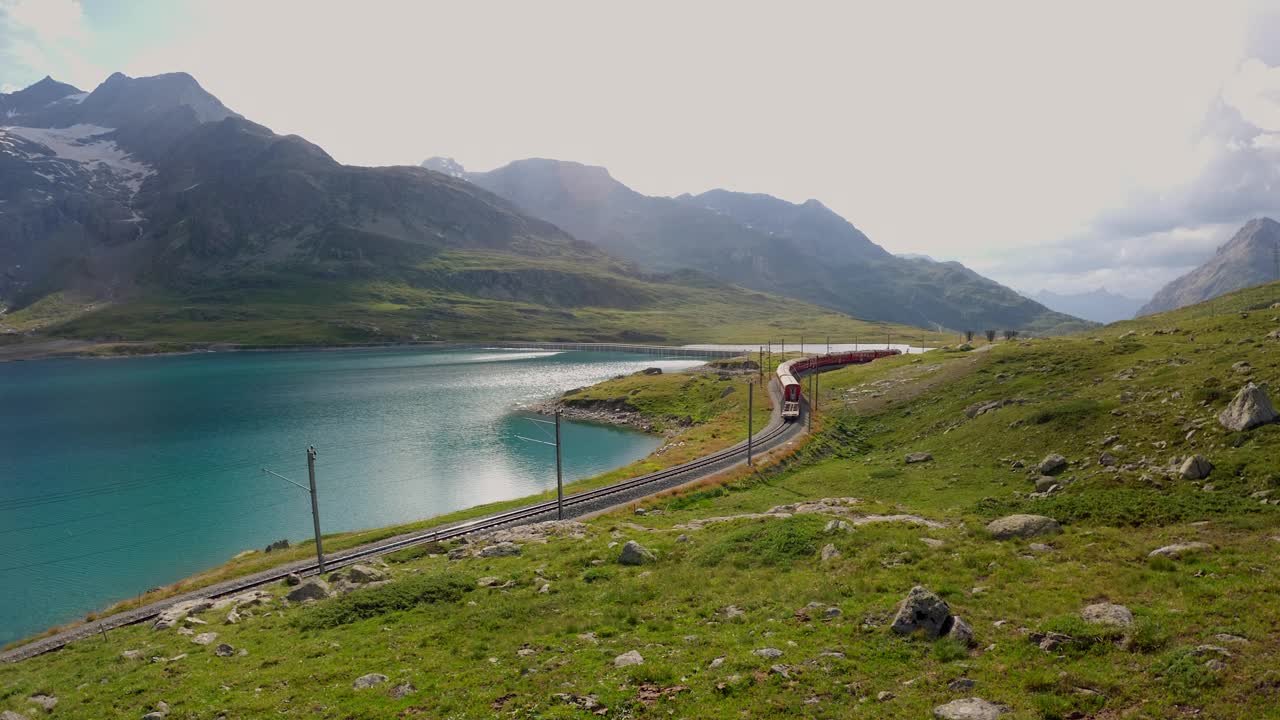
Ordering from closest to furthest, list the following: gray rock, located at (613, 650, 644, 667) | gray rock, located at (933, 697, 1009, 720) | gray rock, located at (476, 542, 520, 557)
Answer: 1. gray rock, located at (933, 697, 1009, 720)
2. gray rock, located at (613, 650, 644, 667)
3. gray rock, located at (476, 542, 520, 557)

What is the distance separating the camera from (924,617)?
17422mm

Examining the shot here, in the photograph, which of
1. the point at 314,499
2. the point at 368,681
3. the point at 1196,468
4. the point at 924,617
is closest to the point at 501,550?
the point at 314,499

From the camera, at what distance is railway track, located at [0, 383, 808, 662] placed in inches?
1313

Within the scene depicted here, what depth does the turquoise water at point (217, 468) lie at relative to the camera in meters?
54.8

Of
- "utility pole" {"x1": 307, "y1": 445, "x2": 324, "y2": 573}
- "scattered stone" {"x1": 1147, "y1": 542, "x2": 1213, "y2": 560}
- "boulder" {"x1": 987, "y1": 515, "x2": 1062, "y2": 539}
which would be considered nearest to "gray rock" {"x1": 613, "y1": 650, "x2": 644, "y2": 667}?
"boulder" {"x1": 987, "y1": 515, "x2": 1062, "y2": 539}

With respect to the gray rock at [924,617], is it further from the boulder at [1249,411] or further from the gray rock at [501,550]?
the boulder at [1249,411]

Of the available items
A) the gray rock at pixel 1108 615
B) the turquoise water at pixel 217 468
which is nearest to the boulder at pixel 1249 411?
the gray rock at pixel 1108 615

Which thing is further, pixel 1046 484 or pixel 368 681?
pixel 1046 484

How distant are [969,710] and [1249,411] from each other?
34.7 m

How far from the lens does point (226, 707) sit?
714 inches

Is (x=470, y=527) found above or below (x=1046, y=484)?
below

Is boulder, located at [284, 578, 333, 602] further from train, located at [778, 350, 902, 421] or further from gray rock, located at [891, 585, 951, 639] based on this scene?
train, located at [778, 350, 902, 421]

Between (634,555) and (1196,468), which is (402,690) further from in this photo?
(1196,468)

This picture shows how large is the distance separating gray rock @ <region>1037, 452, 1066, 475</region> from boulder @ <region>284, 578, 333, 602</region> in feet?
148
